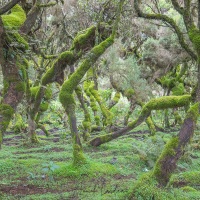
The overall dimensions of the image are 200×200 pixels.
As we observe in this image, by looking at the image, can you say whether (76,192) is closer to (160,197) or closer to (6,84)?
(160,197)

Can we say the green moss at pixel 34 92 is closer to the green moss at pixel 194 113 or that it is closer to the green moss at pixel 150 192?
the green moss at pixel 150 192

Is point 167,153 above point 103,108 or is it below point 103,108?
above

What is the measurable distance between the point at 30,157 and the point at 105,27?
5.60 m

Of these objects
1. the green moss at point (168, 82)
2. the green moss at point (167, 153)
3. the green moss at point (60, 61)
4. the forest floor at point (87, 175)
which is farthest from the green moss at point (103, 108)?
the green moss at point (167, 153)

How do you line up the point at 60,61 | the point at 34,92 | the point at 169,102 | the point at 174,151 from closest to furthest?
the point at 174,151 < the point at 169,102 < the point at 60,61 < the point at 34,92

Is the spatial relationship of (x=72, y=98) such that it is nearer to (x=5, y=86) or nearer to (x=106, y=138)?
(x=5, y=86)

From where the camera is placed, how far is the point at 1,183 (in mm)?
8031

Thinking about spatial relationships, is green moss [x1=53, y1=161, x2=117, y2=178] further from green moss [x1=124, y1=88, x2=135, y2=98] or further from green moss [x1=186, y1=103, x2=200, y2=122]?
green moss [x1=124, y1=88, x2=135, y2=98]

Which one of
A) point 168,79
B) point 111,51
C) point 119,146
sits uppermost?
point 111,51

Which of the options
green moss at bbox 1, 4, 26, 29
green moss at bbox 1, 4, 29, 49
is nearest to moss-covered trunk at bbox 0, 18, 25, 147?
green moss at bbox 1, 4, 29, 49

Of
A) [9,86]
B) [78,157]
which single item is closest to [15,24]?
[9,86]

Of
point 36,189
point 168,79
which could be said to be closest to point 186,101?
point 36,189

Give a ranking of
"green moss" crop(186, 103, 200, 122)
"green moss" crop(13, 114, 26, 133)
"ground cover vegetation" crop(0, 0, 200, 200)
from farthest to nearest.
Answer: "green moss" crop(13, 114, 26, 133), "ground cover vegetation" crop(0, 0, 200, 200), "green moss" crop(186, 103, 200, 122)

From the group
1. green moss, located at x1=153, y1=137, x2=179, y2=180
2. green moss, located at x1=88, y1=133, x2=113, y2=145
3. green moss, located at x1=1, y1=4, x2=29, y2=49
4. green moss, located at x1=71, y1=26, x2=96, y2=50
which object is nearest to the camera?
green moss, located at x1=153, y1=137, x2=179, y2=180
